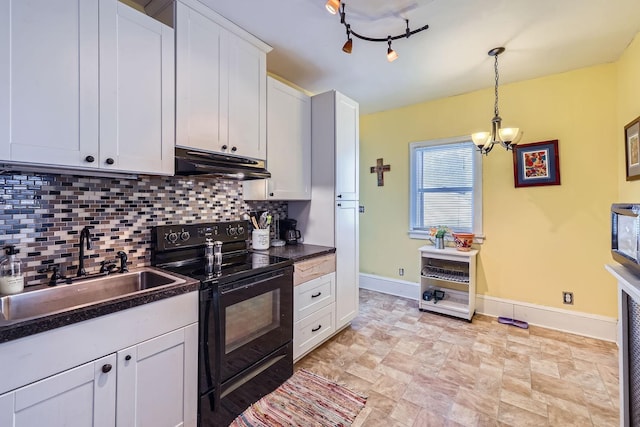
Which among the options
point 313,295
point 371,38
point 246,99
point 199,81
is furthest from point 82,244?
point 371,38

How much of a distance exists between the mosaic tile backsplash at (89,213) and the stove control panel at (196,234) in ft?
0.28

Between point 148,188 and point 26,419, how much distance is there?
1.27m

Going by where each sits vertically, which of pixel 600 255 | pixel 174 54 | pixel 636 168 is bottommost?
pixel 600 255

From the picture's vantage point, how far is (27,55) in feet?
3.93

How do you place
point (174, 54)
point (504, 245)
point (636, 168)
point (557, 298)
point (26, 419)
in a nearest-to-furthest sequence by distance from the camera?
point (26, 419)
point (174, 54)
point (636, 168)
point (557, 298)
point (504, 245)

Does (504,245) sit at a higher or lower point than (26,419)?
higher

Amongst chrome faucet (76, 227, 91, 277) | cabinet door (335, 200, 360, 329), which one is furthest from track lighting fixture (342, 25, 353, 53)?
chrome faucet (76, 227, 91, 277)

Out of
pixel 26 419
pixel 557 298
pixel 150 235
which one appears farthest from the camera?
pixel 557 298

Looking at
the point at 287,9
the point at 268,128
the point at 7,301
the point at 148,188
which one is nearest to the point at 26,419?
the point at 7,301

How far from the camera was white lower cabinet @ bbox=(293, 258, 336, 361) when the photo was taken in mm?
2236

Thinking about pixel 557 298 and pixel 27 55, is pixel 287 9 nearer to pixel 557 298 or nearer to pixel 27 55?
pixel 27 55

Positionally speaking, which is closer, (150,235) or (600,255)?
(150,235)

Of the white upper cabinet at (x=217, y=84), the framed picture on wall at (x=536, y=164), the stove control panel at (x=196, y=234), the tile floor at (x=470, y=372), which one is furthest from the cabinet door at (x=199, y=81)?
the framed picture on wall at (x=536, y=164)

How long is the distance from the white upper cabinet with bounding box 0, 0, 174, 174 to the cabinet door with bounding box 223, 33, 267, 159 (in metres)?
0.44
